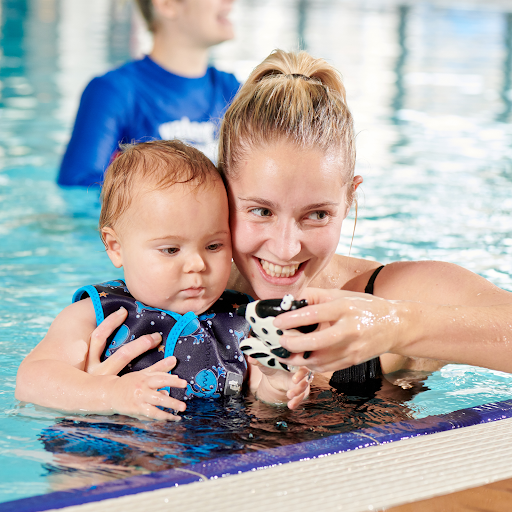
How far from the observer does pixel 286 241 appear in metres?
2.36

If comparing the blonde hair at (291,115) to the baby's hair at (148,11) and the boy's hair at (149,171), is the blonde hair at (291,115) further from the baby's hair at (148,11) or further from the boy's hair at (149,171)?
the baby's hair at (148,11)

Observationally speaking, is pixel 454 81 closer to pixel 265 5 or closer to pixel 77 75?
pixel 77 75

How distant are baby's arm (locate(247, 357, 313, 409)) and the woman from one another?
0.18m

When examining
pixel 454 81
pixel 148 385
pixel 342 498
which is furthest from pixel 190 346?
pixel 454 81

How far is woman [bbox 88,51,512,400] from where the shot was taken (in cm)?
208

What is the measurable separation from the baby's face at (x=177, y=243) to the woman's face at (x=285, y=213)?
0.08 metres

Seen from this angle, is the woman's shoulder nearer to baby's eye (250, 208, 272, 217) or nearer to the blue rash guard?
baby's eye (250, 208, 272, 217)

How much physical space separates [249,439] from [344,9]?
2229 centimetres

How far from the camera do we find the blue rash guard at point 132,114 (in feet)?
17.5

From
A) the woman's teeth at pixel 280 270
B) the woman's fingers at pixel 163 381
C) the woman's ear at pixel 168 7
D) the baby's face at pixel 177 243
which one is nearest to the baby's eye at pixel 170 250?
the baby's face at pixel 177 243

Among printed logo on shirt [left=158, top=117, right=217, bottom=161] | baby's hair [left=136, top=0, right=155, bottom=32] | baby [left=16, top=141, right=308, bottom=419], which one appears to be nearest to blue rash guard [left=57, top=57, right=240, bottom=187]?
printed logo on shirt [left=158, top=117, right=217, bottom=161]

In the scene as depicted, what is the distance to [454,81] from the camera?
1248cm

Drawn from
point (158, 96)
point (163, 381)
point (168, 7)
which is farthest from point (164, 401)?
point (168, 7)

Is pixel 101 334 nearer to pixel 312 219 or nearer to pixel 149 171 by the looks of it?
pixel 149 171
